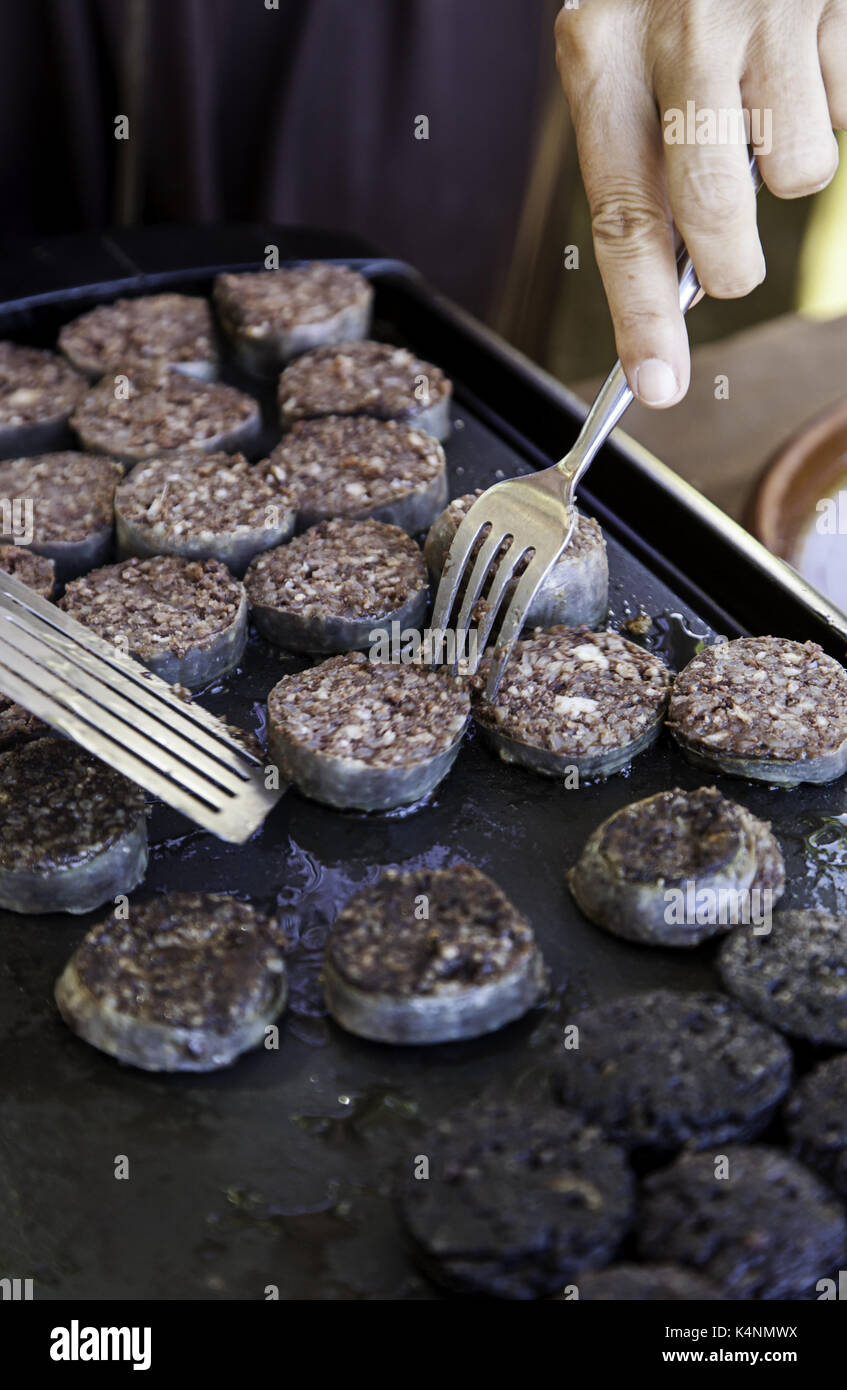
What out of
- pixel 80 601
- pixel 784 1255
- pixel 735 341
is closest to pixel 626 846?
pixel 784 1255

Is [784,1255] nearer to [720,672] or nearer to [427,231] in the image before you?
[720,672]

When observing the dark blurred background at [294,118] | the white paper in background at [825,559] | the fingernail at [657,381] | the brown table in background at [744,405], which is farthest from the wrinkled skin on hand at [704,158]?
the dark blurred background at [294,118]

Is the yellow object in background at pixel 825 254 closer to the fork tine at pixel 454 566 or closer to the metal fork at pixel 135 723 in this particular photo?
the fork tine at pixel 454 566

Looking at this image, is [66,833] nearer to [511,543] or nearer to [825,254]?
[511,543]

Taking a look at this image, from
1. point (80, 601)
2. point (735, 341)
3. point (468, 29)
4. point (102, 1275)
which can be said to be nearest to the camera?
point (102, 1275)

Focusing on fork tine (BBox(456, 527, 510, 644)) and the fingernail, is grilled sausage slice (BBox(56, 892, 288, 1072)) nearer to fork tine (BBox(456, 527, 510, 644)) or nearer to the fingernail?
fork tine (BBox(456, 527, 510, 644))

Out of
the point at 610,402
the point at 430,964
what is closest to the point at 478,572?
the point at 610,402
